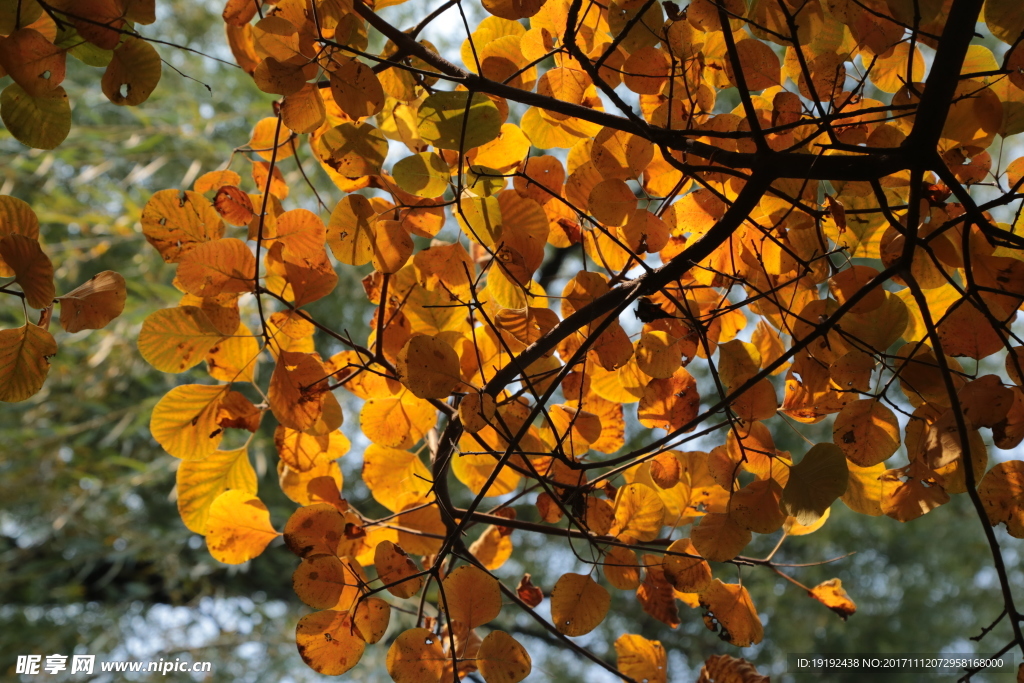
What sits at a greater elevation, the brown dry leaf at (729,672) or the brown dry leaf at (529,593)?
the brown dry leaf at (529,593)

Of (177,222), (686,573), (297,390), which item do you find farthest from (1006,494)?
(177,222)

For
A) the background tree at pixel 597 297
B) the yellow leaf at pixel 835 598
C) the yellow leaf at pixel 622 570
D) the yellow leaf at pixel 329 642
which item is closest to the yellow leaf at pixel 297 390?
the background tree at pixel 597 297

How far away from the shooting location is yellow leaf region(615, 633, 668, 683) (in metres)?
0.46

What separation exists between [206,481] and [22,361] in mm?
161

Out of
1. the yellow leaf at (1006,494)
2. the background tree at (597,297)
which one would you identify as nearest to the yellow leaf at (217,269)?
the background tree at (597,297)

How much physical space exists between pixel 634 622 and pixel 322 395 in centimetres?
295

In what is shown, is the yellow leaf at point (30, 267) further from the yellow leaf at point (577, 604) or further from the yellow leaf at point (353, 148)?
the yellow leaf at point (577, 604)

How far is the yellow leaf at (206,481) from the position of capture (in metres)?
0.46

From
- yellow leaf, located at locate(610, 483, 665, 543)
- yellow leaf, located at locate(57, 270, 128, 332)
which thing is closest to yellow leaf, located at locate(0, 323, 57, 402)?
yellow leaf, located at locate(57, 270, 128, 332)

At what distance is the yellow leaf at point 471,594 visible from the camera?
38 cm

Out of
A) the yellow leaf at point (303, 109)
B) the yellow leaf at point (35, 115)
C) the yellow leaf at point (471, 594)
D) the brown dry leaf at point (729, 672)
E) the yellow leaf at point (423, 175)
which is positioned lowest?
the brown dry leaf at point (729, 672)

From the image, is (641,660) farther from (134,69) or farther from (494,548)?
(134,69)

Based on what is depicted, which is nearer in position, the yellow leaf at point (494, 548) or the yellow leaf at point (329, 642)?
the yellow leaf at point (329, 642)

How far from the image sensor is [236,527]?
45 cm
